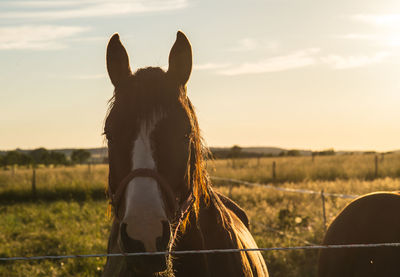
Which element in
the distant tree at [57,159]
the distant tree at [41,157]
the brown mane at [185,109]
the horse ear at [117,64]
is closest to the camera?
the brown mane at [185,109]

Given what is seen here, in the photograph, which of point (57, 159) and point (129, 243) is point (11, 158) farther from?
point (129, 243)

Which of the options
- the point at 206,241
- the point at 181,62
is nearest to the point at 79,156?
the point at 206,241

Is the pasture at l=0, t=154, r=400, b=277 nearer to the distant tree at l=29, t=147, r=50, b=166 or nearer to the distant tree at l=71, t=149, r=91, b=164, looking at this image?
the distant tree at l=29, t=147, r=50, b=166

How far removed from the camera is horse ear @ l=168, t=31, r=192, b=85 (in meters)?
2.46

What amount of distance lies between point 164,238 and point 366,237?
2.25 metres

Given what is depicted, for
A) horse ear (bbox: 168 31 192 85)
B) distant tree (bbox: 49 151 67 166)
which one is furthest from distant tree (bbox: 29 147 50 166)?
horse ear (bbox: 168 31 192 85)

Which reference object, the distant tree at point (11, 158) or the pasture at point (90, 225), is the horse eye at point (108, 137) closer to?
the pasture at point (90, 225)

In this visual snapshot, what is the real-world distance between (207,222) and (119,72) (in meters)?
1.06

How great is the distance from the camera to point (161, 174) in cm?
208

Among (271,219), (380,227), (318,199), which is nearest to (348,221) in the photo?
(380,227)

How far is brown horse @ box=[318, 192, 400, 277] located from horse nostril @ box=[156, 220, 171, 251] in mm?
2060

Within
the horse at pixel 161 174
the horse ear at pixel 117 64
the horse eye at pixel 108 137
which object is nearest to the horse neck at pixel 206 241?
the horse at pixel 161 174

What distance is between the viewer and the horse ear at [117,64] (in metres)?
2.44

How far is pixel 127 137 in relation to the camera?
211cm
